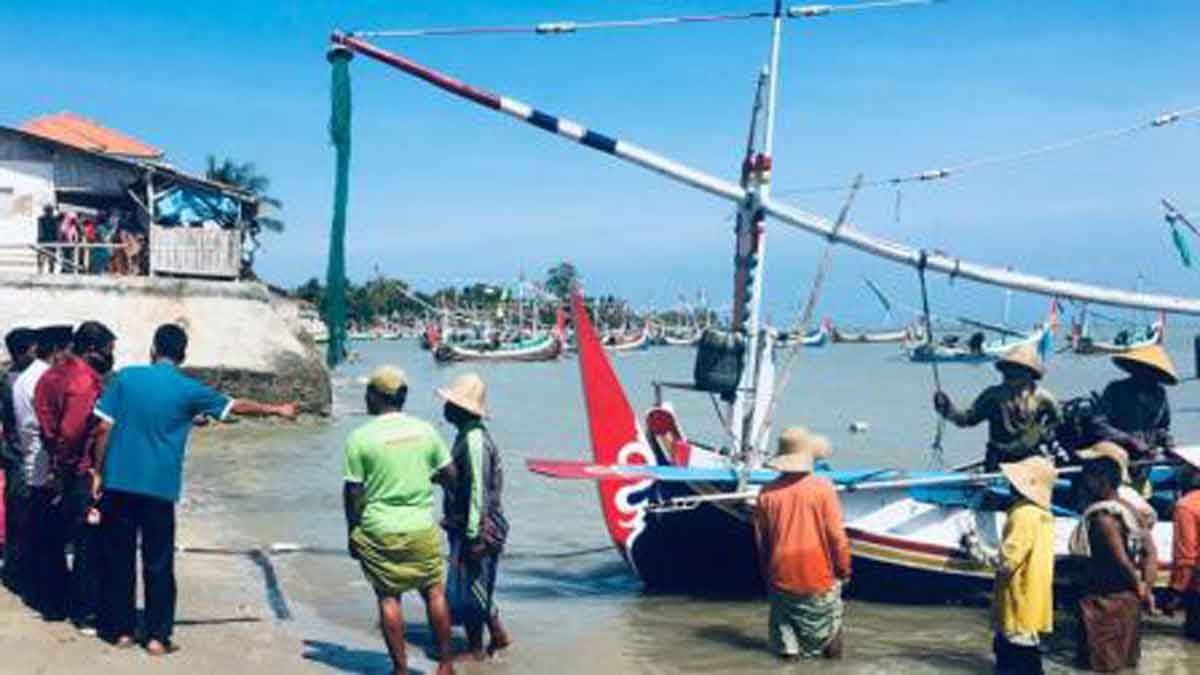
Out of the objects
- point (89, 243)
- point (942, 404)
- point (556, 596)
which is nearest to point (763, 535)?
point (942, 404)

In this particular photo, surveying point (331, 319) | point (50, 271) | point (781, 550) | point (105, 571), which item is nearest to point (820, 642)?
point (781, 550)

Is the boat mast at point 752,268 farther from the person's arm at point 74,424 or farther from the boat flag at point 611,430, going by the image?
the person's arm at point 74,424

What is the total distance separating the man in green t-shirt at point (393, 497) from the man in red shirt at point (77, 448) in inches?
62.1

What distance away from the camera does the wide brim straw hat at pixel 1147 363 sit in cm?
1026

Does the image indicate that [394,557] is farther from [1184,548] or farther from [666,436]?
[1184,548]

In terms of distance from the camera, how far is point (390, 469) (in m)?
6.75

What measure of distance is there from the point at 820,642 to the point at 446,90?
5.52 metres

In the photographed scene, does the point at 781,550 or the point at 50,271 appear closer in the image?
the point at 781,550

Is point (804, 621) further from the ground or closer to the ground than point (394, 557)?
closer to the ground

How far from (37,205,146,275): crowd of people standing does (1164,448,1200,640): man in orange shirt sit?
2249 cm

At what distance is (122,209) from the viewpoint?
99.1 feet

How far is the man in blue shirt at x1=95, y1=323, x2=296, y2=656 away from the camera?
6.93 metres

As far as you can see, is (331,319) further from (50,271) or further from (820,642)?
(50,271)

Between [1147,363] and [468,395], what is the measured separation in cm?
559
